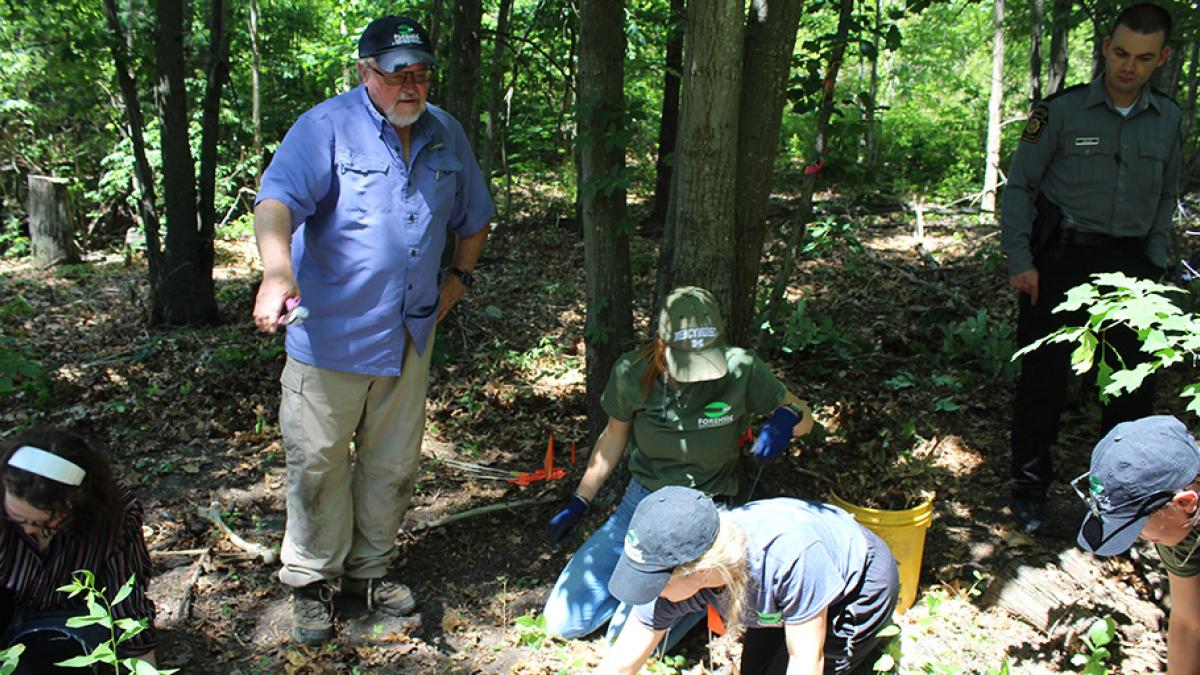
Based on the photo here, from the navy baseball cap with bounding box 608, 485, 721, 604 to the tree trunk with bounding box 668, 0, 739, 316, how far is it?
63.5 inches

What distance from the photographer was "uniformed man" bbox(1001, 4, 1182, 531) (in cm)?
362

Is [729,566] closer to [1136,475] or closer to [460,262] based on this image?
[1136,475]

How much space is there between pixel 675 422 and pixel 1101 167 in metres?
2.14

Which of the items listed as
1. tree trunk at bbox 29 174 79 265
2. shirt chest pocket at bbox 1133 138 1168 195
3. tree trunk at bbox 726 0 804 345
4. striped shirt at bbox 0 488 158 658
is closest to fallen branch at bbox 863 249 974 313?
shirt chest pocket at bbox 1133 138 1168 195

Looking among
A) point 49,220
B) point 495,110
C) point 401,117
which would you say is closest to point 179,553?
point 401,117

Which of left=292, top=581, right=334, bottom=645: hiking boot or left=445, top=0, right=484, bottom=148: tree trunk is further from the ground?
left=445, top=0, right=484, bottom=148: tree trunk

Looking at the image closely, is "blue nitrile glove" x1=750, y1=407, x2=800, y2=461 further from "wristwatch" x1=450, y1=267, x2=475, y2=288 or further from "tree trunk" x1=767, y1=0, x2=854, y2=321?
"wristwatch" x1=450, y1=267, x2=475, y2=288

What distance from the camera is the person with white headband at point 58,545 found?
8.55 ft

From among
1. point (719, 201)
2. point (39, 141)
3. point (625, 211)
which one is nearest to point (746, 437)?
point (719, 201)

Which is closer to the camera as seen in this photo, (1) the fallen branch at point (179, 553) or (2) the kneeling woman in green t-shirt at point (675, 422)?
(2) the kneeling woman in green t-shirt at point (675, 422)

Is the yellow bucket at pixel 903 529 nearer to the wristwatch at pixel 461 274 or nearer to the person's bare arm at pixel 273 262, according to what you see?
the wristwatch at pixel 461 274

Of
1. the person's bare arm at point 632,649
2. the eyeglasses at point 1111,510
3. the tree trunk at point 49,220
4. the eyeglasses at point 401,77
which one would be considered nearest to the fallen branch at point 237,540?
the person's bare arm at point 632,649

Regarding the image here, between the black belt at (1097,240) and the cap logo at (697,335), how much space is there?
5.69 feet

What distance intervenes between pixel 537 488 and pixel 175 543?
5.64ft
